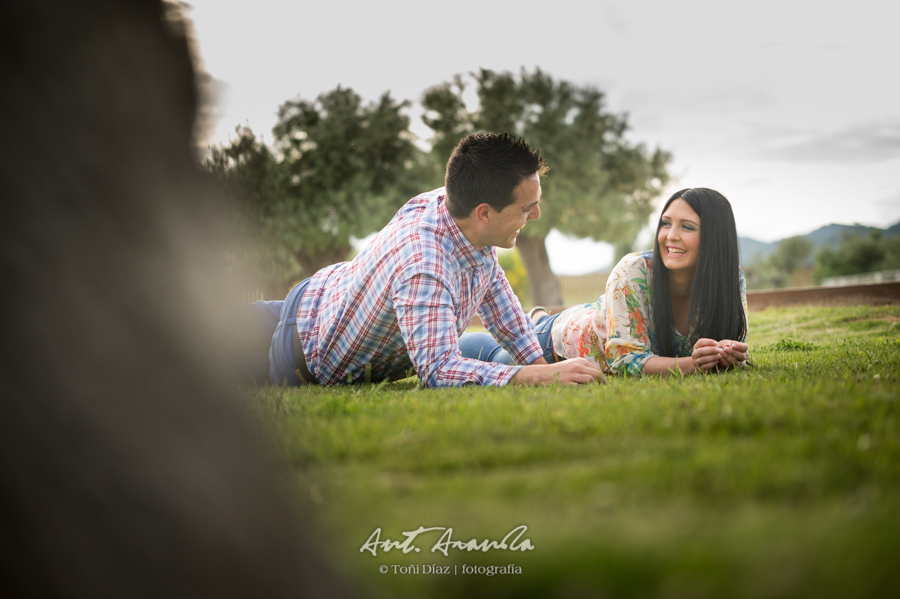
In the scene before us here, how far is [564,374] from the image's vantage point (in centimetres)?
383

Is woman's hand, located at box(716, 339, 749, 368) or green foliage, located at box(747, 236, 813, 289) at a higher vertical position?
green foliage, located at box(747, 236, 813, 289)

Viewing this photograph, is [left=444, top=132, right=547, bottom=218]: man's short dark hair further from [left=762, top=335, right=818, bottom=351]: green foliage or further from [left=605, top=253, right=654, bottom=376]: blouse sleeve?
[left=762, top=335, right=818, bottom=351]: green foliage

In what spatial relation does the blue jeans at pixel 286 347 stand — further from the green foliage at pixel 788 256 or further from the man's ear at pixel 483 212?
the green foliage at pixel 788 256

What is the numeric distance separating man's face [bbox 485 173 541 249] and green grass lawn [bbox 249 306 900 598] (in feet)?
5.89

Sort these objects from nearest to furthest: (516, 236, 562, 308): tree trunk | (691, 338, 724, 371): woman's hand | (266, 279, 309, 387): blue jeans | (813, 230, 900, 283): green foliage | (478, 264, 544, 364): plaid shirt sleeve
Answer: (691, 338, 724, 371): woman's hand
(266, 279, 309, 387): blue jeans
(478, 264, 544, 364): plaid shirt sleeve
(516, 236, 562, 308): tree trunk
(813, 230, 900, 283): green foliage

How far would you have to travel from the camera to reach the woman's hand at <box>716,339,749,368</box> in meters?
4.27

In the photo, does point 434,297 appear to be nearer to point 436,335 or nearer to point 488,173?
point 436,335

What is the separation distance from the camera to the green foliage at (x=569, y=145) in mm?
22703

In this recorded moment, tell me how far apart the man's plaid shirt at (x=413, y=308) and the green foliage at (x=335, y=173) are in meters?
17.0

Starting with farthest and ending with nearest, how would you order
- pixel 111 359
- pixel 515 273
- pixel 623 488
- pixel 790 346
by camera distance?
pixel 515 273
pixel 790 346
pixel 623 488
pixel 111 359

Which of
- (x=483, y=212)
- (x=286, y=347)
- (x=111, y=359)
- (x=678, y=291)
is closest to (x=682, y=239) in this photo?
(x=678, y=291)

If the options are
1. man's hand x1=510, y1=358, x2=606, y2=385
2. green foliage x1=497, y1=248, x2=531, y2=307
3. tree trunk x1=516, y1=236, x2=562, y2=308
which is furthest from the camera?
green foliage x1=497, y1=248, x2=531, y2=307

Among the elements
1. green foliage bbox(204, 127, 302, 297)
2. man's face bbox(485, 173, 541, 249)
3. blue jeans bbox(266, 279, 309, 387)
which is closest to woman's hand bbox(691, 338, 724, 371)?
man's face bbox(485, 173, 541, 249)

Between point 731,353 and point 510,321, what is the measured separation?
181 centimetres
